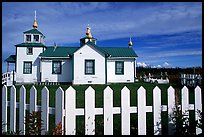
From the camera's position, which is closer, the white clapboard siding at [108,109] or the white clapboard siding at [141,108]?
the white clapboard siding at [108,109]

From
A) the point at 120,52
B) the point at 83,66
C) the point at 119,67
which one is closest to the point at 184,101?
the point at 83,66

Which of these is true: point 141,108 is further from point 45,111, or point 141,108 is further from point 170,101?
point 45,111

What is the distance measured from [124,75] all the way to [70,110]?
23652 mm

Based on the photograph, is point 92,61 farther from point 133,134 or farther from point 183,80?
point 133,134

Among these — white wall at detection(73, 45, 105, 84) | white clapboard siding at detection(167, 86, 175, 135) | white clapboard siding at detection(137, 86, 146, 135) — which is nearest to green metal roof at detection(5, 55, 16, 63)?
white wall at detection(73, 45, 105, 84)

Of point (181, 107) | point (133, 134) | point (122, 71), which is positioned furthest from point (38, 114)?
point (122, 71)

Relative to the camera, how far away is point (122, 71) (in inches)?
1088

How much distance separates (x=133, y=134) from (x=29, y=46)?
84.4ft

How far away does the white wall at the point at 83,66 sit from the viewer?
2531 centimetres

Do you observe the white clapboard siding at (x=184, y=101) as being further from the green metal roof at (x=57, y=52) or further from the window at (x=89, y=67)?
the green metal roof at (x=57, y=52)

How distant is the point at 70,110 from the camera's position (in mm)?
4145

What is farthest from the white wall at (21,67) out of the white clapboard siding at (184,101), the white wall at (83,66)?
the white clapboard siding at (184,101)

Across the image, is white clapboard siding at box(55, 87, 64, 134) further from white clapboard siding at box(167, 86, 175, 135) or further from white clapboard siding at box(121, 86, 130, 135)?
white clapboard siding at box(167, 86, 175, 135)

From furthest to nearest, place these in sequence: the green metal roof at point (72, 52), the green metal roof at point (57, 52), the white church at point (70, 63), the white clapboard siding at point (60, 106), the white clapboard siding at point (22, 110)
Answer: the green metal roof at point (72, 52)
the green metal roof at point (57, 52)
the white church at point (70, 63)
the white clapboard siding at point (22, 110)
the white clapboard siding at point (60, 106)
